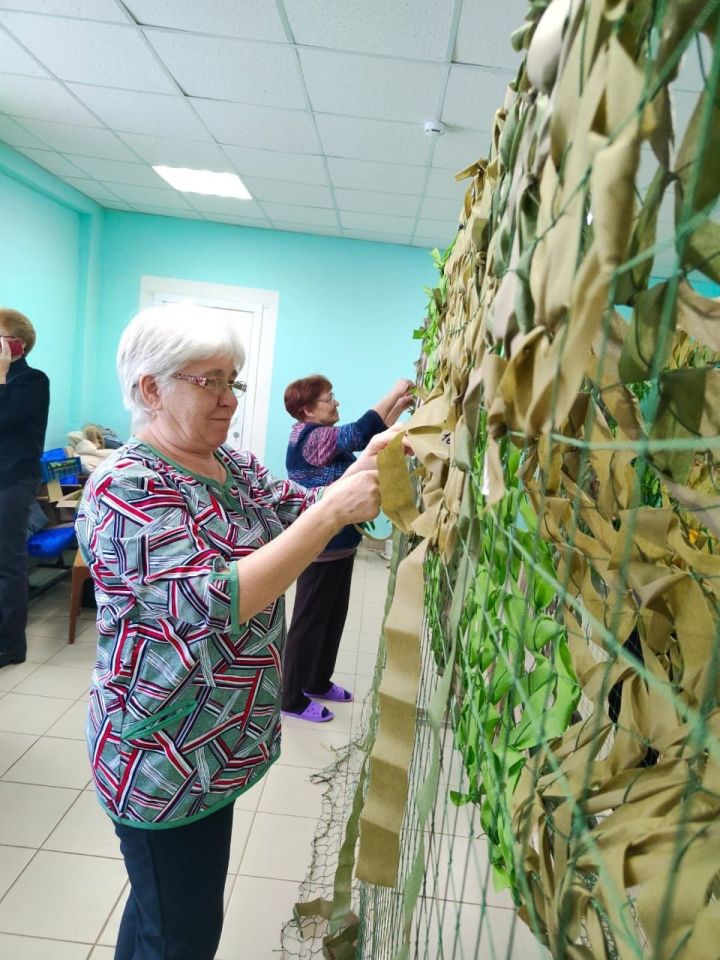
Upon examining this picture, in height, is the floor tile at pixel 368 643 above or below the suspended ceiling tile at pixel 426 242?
below

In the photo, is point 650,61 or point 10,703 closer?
Answer: point 650,61

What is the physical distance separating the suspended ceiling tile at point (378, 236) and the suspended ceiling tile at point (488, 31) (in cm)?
295

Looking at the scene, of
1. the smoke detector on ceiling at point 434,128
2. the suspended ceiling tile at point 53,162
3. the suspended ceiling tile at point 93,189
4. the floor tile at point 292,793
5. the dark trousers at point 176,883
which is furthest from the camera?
the suspended ceiling tile at point 93,189

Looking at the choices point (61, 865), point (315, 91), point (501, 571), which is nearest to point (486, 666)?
point (501, 571)

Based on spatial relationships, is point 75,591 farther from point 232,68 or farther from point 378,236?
point 378,236

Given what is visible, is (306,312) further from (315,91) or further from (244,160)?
(315,91)

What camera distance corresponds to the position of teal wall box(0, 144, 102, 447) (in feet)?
15.1

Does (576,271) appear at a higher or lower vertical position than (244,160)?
lower

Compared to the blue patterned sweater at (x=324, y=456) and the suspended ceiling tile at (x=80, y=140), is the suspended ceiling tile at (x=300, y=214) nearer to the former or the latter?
the suspended ceiling tile at (x=80, y=140)

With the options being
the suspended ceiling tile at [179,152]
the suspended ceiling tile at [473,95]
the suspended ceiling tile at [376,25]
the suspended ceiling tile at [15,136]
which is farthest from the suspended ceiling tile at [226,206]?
the suspended ceiling tile at [376,25]

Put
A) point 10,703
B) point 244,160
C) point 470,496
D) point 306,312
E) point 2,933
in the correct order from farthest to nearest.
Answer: point 306,312, point 244,160, point 10,703, point 2,933, point 470,496

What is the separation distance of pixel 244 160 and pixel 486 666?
4396 mm

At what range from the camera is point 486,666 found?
0.45m

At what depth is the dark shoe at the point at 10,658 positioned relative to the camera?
2.91 meters
